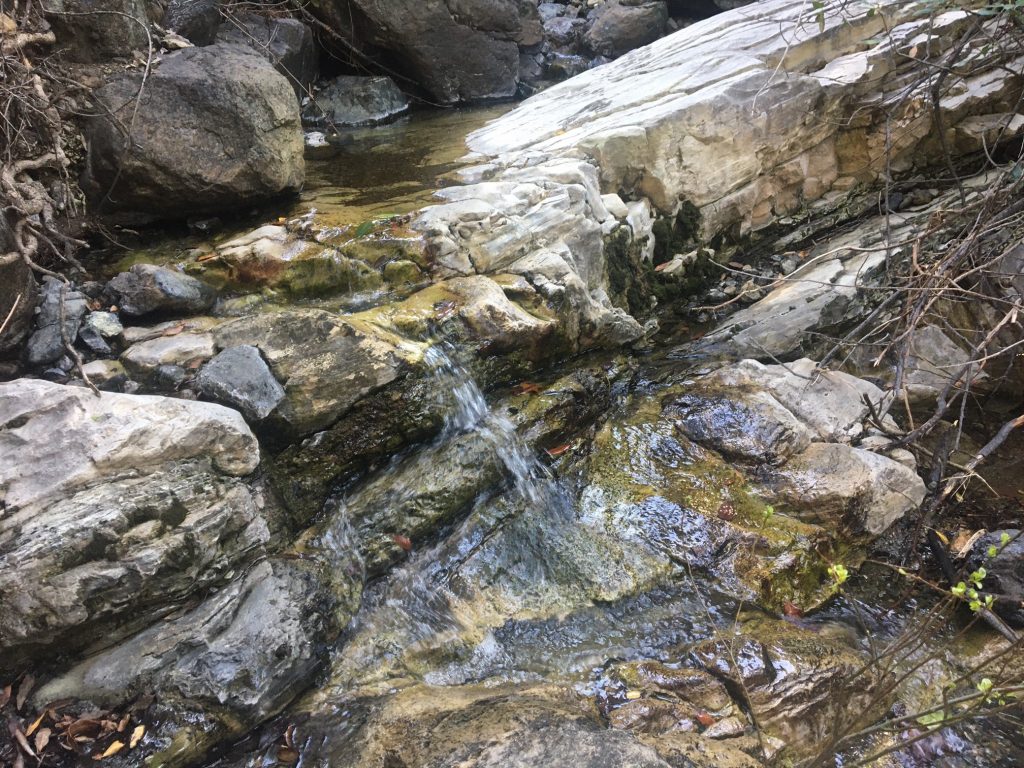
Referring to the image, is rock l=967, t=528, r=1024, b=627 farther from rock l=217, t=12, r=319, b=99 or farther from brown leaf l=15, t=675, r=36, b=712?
rock l=217, t=12, r=319, b=99

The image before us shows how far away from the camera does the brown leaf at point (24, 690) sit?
2412mm

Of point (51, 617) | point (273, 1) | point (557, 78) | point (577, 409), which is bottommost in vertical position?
point (577, 409)

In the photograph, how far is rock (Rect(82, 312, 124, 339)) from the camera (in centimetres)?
341

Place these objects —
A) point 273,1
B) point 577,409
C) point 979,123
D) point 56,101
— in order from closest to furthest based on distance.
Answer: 1. point 56,101
2. point 577,409
3. point 979,123
4. point 273,1

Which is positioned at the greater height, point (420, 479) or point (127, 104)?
point (127, 104)

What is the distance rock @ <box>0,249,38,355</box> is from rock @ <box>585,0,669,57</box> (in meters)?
11.6

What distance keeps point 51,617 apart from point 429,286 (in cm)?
262

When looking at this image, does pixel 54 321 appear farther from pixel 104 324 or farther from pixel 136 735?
pixel 136 735

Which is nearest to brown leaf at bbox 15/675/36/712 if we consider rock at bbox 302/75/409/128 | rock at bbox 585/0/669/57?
rock at bbox 302/75/409/128

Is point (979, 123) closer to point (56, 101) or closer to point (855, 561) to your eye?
point (855, 561)

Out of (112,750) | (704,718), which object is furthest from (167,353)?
(704,718)

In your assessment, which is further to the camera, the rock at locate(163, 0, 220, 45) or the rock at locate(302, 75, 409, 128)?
the rock at locate(302, 75, 409, 128)

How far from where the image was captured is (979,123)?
539 cm

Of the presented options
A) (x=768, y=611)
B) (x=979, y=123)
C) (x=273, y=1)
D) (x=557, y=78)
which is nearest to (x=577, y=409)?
(x=768, y=611)
